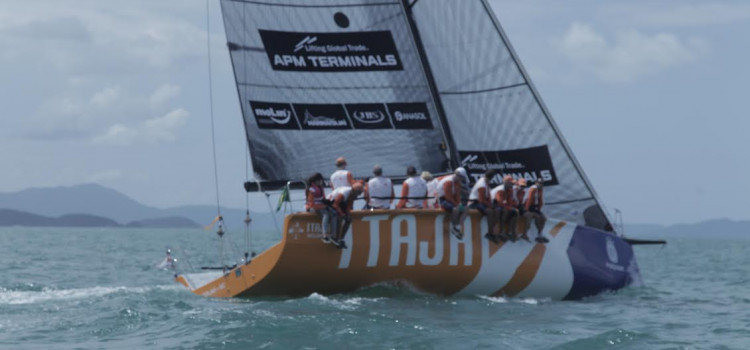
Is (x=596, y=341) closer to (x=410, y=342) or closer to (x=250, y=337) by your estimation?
(x=410, y=342)

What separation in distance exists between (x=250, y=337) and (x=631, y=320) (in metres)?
5.18

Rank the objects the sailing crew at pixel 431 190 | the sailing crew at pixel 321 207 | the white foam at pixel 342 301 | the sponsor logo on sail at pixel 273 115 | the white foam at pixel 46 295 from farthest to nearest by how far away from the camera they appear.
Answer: the sponsor logo on sail at pixel 273 115, the white foam at pixel 46 295, the sailing crew at pixel 431 190, the sailing crew at pixel 321 207, the white foam at pixel 342 301

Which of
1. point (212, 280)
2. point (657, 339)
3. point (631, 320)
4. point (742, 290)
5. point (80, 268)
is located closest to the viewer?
point (657, 339)

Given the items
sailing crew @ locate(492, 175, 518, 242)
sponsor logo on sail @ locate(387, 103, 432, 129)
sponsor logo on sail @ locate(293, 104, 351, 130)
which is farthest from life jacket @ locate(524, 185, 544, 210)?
sponsor logo on sail @ locate(293, 104, 351, 130)

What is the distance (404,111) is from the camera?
17.2 metres

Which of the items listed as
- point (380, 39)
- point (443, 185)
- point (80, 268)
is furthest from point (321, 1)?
point (80, 268)

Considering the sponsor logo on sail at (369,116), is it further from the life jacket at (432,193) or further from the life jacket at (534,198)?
the life jacket at (534,198)

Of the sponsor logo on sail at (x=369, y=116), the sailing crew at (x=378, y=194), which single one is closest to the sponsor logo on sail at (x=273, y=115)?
the sponsor logo on sail at (x=369, y=116)

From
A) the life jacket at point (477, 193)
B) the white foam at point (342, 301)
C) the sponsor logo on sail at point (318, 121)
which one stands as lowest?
the white foam at point (342, 301)

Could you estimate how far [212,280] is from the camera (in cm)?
1666

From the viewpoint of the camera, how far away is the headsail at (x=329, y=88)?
659 inches

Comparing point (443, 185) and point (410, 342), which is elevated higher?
point (443, 185)

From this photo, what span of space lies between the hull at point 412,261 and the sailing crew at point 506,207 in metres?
0.16

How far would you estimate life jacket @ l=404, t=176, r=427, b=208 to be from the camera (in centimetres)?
1541
